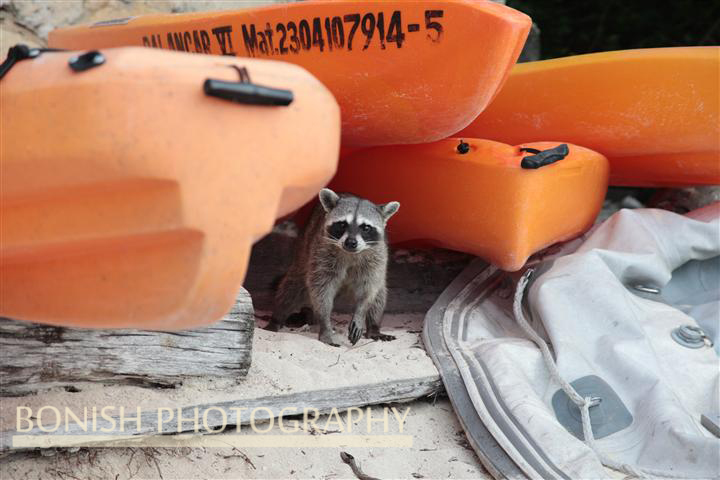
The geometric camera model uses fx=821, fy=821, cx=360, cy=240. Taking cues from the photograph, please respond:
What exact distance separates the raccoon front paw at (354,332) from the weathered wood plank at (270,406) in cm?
63

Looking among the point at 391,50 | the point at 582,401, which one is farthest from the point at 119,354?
the point at 582,401

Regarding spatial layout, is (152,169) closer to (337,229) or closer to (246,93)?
(246,93)

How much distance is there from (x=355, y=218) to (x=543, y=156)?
864 millimetres

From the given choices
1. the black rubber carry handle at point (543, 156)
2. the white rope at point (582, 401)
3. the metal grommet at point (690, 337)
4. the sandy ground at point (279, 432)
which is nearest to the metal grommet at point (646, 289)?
the metal grommet at point (690, 337)

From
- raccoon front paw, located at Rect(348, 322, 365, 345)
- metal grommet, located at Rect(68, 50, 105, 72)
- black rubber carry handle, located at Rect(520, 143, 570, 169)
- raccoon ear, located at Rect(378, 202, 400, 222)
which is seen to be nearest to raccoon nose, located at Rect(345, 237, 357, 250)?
raccoon ear, located at Rect(378, 202, 400, 222)

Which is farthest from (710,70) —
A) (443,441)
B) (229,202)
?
(229,202)

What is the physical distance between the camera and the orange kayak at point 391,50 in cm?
299

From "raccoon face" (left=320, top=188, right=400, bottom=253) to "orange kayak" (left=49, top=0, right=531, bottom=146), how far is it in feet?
1.04

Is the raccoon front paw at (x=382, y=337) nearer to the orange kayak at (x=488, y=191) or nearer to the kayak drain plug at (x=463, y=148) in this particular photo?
the orange kayak at (x=488, y=191)

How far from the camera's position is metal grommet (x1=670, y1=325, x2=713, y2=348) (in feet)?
10.8

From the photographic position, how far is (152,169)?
71.2 inches

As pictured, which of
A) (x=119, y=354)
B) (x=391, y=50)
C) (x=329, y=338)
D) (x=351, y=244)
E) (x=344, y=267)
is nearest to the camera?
(x=119, y=354)

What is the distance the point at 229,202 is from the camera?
1876mm

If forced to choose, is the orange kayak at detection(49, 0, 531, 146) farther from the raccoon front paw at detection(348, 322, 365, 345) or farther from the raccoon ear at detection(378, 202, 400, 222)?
the raccoon front paw at detection(348, 322, 365, 345)
